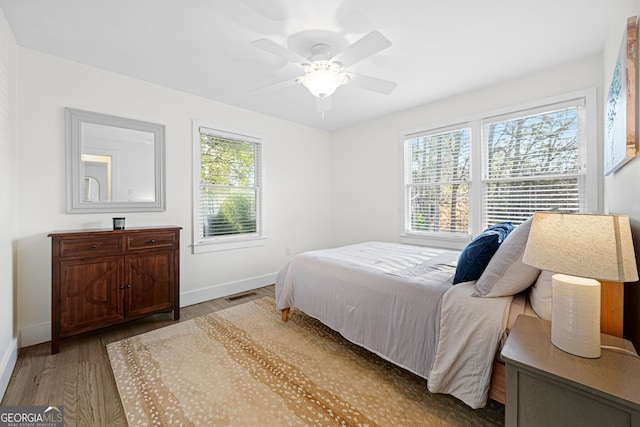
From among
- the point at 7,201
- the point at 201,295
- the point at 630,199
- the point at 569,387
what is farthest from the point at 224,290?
the point at 630,199

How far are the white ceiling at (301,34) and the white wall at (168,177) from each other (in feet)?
0.72

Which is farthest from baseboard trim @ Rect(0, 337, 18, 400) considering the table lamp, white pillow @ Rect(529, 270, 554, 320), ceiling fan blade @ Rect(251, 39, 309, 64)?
white pillow @ Rect(529, 270, 554, 320)

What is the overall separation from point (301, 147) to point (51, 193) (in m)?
3.11

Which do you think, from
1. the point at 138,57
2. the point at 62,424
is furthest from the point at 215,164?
the point at 62,424

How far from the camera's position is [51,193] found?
2486 mm

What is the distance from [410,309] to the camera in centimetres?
180

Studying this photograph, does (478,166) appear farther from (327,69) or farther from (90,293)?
(90,293)

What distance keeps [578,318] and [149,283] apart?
3.14 meters

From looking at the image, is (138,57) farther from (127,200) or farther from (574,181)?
(574,181)

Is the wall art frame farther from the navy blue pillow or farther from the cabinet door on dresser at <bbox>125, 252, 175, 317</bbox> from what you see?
the cabinet door on dresser at <bbox>125, 252, 175, 317</bbox>

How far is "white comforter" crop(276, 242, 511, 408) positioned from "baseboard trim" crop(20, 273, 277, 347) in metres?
1.17

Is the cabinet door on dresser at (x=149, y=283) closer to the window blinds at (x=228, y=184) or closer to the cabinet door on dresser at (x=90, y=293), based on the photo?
the cabinet door on dresser at (x=90, y=293)

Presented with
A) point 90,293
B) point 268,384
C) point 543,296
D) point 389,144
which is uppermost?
point 389,144

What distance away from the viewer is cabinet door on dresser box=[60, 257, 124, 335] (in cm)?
225
